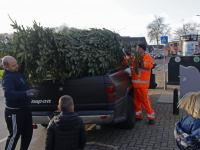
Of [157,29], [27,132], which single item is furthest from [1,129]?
[157,29]

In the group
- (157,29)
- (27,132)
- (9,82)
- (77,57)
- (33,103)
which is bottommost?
(27,132)

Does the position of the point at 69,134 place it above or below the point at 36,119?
above

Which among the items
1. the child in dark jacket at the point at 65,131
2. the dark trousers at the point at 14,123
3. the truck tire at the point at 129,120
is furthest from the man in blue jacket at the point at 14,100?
the truck tire at the point at 129,120

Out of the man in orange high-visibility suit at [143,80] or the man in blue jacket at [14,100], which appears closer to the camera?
the man in blue jacket at [14,100]

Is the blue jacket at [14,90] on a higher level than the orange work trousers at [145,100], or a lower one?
higher

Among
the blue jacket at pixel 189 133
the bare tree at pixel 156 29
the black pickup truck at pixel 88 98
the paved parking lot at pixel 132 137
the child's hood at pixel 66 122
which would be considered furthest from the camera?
the bare tree at pixel 156 29

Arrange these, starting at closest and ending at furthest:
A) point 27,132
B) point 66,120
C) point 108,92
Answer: point 66,120
point 27,132
point 108,92

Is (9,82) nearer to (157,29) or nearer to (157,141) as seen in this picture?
(157,141)

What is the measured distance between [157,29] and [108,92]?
175ft

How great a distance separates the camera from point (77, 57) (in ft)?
15.0

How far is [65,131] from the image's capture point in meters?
2.81

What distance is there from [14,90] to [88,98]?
133 centimetres

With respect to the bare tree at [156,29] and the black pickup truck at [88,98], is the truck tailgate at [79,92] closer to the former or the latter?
the black pickup truck at [88,98]

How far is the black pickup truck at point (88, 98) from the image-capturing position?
4.41 m
